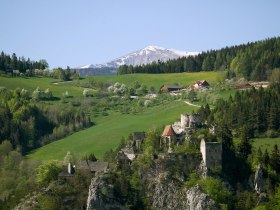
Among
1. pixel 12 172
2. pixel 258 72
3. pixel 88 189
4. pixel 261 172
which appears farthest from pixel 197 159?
pixel 258 72

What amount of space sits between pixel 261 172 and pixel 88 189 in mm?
23223

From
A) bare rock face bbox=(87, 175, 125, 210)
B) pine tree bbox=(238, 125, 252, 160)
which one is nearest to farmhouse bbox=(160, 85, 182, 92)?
pine tree bbox=(238, 125, 252, 160)

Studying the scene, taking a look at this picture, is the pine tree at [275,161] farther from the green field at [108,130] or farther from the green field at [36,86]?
the green field at [36,86]

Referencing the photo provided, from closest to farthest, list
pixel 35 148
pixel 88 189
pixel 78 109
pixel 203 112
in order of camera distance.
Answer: pixel 88 189
pixel 203 112
pixel 35 148
pixel 78 109

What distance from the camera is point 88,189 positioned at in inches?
3600

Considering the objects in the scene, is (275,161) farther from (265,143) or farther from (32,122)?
(32,122)

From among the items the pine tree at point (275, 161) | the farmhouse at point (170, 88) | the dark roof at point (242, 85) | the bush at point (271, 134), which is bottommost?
the pine tree at point (275, 161)

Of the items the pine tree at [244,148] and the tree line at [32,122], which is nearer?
the pine tree at [244,148]

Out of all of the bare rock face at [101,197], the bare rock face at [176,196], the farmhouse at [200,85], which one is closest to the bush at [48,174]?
the bare rock face at [101,197]

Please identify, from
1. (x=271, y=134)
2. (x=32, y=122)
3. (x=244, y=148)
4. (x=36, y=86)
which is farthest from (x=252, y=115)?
(x=36, y=86)

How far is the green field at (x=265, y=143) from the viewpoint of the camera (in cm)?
10469

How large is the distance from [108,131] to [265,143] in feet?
153

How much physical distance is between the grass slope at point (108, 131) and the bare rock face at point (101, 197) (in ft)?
108

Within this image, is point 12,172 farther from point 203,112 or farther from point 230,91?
point 230,91
